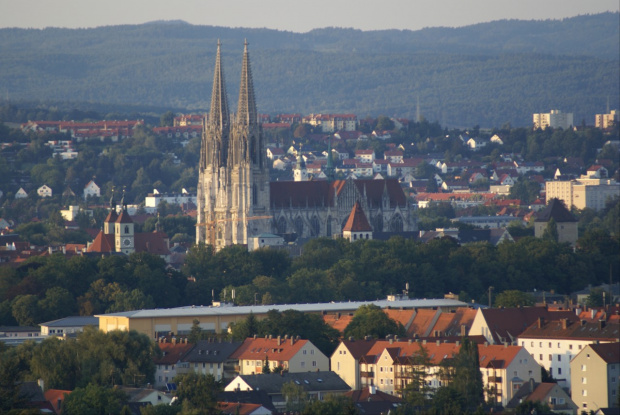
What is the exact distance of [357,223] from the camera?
110938 mm

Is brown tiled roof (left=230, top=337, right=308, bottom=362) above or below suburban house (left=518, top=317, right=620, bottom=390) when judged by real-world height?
below

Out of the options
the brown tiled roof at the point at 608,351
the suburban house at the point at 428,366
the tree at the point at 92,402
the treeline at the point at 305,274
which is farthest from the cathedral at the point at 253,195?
the tree at the point at 92,402

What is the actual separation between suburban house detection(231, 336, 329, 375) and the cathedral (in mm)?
51260

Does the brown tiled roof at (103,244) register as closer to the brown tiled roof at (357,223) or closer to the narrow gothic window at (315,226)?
the brown tiled roof at (357,223)

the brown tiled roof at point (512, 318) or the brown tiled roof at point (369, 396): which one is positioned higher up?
the brown tiled roof at point (512, 318)

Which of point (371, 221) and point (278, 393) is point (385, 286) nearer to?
point (371, 221)

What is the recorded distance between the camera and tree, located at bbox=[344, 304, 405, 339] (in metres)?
63.9

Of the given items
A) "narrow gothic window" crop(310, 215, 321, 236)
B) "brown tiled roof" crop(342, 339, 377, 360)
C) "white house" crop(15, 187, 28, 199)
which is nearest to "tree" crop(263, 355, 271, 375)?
"brown tiled roof" crop(342, 339, 377, 360)

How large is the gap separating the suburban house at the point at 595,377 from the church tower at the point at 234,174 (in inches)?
2370

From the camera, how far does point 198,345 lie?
2475 inches

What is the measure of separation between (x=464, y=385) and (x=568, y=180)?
134 metres

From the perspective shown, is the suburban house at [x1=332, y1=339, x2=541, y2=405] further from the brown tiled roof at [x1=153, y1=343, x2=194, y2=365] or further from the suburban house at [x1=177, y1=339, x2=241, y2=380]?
the brown tiled roof at [x1=153, y1=343, x2=194, y2=365]

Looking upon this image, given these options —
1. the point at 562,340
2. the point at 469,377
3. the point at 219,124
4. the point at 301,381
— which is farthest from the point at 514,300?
the point at 219,124

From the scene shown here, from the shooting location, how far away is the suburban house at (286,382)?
53.7m
